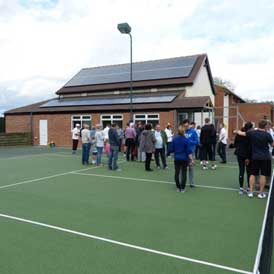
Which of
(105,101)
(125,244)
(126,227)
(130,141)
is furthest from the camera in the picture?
(105,101)

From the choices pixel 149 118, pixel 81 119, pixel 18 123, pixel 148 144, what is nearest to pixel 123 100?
pixel 149 118

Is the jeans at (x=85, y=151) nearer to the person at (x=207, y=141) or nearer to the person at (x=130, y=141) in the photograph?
the person at (x=130, y=141)

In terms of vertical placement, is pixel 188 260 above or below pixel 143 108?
below

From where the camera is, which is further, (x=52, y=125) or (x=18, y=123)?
(x=18, y=123)

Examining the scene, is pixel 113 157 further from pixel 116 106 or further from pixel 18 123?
pixel 18 123

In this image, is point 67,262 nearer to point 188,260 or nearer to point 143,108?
point 188,260

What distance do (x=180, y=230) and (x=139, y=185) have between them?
408 centimetres

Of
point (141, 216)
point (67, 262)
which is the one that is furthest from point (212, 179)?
point (67, 262)

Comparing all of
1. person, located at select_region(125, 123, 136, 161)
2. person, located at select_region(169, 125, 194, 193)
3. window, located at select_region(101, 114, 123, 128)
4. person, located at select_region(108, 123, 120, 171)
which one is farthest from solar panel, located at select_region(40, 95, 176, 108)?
person, located at select_region(169, 125, 194, 193)

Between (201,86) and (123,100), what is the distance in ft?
23.6

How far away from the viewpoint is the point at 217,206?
23.1 feet

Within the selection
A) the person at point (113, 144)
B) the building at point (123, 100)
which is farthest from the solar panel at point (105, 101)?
the person at point (113, 144)

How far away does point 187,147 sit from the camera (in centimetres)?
830

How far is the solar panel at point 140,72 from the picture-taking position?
88.5 feet
